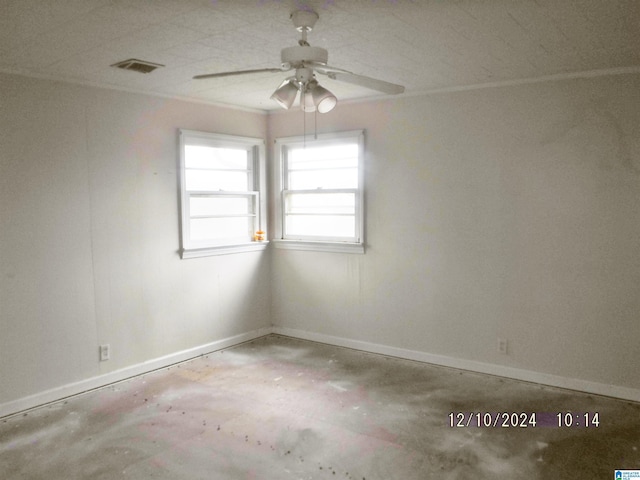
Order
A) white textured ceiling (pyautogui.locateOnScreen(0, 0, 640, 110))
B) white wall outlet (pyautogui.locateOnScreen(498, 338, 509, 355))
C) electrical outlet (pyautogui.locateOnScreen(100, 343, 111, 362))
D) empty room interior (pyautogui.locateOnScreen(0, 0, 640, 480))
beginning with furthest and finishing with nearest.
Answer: white wall outlet (pyautogui.locateOnScreen(498, 338, 509, 355)) → electrical outlet (pyautogui.locateOnScreen(100, 343, 111, 362)) → empty room interior (pyautogui.locateOnScreen(0, 0, 640, 480)) → white textured ceiling (pyautogui.locateOnScreen(0, 0, 640, 110))

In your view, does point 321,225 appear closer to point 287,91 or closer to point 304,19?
point 287,91

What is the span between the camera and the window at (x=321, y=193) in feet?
16.1

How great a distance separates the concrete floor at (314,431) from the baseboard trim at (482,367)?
0.09 meters

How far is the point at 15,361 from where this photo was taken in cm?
353

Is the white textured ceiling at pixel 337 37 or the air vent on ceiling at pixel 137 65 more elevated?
the air vent on ceiling at pixel 137 65

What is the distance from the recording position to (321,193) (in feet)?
17.0

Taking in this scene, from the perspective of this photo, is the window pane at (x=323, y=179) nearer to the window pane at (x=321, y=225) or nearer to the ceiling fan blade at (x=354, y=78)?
the window pane at (x=321, y=225)

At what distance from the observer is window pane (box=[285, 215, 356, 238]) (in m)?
5.04

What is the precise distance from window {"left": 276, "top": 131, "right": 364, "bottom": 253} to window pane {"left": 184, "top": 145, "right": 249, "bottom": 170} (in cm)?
42

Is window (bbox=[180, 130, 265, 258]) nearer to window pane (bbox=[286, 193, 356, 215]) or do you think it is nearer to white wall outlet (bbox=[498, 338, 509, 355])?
window pane (bbox=[286, 193, 356, 215])

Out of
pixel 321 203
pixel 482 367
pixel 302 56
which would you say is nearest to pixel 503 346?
pixel 482 367

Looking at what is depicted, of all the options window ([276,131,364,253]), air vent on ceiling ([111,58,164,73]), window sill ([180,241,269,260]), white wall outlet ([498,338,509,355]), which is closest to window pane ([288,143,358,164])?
window ([276,131,364,253])

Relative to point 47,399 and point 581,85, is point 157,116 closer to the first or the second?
point 47,399

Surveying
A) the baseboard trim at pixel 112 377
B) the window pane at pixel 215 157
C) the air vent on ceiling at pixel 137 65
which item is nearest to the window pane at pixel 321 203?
the window pane at pixel 215 157
